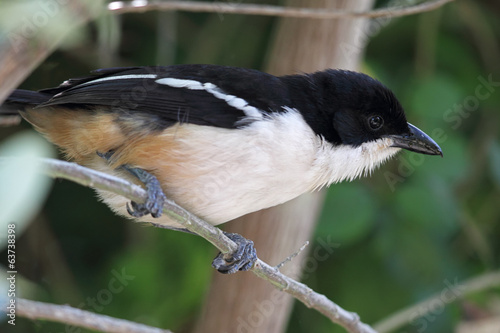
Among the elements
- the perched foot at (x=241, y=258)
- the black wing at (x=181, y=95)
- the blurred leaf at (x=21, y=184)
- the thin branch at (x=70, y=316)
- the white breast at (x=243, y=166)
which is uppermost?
the black wing at (x=181, y=95)

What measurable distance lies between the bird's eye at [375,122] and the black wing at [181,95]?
0.35 m

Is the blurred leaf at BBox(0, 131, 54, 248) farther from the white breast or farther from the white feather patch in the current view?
the white feather patch

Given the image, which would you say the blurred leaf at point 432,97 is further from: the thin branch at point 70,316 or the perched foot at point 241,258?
the thin branch at point 70,316

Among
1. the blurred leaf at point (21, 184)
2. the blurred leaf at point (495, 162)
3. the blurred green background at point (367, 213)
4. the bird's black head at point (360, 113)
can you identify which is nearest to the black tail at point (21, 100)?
the blurred green background at point (367, 213)

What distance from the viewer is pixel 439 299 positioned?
3236mm

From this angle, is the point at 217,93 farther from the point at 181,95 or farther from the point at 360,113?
the point at 360,113

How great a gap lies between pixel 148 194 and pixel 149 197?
0.02 meters

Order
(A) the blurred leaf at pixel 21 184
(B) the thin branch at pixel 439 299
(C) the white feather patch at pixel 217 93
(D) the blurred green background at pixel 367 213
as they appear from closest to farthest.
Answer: (A) the blurred leaf at pixel 21 184 < (C) the white feather patch at pixel 217 93 < (B) the thin branch at pixel 439 299 < (D) the blurred green background at pixel 367 213

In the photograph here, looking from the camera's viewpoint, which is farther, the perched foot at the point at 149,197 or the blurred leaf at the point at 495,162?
the blurred leaf at the point at 495,162

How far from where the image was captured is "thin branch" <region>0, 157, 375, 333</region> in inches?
56.7

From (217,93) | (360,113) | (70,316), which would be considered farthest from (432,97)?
(70,316)

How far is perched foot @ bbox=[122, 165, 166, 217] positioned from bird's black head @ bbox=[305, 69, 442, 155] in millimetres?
646

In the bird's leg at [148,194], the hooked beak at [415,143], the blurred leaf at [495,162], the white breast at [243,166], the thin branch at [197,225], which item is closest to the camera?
the thin branch at [197,225]

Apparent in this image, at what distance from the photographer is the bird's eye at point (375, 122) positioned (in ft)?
8.08
